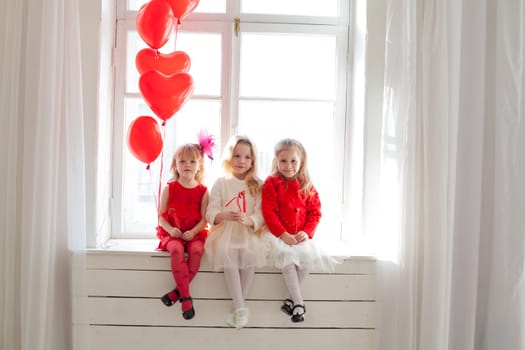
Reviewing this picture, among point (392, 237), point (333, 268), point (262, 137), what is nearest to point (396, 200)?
point (392, 237)

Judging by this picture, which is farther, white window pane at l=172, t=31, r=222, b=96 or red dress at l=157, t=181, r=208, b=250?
white window pane at l=172, t=31, r=222, b=96

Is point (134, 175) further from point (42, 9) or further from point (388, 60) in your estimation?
point (388, 60)

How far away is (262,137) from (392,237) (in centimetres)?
82

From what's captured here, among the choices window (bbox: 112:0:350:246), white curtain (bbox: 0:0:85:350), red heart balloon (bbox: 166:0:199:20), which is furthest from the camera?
window (bbox: 112:0:350:246)

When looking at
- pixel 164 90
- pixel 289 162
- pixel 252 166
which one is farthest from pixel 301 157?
pixel 164 90

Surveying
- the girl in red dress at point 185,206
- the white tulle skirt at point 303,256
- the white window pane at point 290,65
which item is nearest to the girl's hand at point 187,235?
the girl in red dress at point 185,206

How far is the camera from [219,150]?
2383mm

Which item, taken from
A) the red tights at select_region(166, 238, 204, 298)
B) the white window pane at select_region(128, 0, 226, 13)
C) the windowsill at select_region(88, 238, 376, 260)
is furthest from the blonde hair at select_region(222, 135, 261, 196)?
the white window pane at select_region(128, 0, 226, 13)

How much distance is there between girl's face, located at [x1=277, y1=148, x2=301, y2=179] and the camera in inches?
83.4

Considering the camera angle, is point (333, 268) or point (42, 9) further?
point (333, 268)

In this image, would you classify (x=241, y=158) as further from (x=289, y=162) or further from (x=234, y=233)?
(x=234, y=233)

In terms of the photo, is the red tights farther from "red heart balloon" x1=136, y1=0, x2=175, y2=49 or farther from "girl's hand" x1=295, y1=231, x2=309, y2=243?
"red heart balloon" x1=136, y1=0, x2=175, y2=49

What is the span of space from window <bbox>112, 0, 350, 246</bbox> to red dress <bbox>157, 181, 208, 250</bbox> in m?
0.24

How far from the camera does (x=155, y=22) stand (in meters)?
1.99
